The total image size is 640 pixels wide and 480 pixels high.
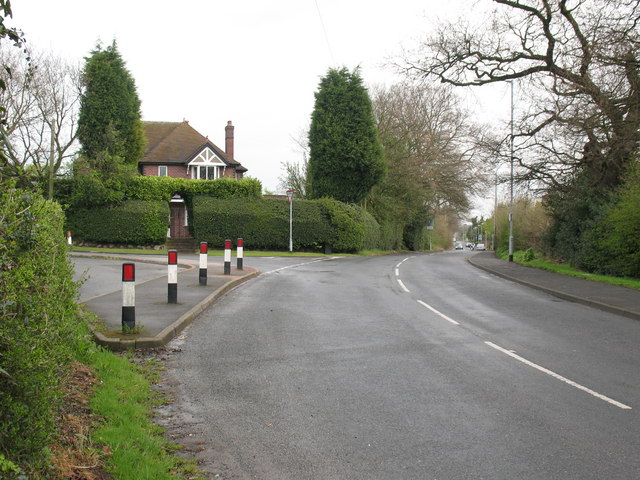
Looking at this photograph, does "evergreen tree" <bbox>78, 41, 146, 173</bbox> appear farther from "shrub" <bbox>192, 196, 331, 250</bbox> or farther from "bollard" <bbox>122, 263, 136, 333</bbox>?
"bollard" <bbox>122, 263, 136, 333</bbox>

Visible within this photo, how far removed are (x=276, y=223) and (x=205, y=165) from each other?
1513cm

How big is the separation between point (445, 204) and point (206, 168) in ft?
78.3

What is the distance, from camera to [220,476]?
385 cm

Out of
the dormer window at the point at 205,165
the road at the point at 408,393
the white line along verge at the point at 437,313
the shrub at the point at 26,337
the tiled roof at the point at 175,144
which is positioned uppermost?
the tiled roof at the point at 175,144

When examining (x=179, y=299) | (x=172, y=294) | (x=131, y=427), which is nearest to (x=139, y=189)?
(x=179, y=299)

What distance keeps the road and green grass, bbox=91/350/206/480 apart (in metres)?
0.30

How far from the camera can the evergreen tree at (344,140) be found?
129ft

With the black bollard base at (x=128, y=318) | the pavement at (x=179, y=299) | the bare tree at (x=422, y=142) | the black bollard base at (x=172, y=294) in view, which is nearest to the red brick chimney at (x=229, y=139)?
the bare tree at (x=422, y=142)

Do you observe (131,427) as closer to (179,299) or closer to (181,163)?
(179,299)

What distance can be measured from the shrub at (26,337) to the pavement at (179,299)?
364 centimetres

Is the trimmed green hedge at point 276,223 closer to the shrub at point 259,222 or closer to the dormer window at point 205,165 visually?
the shrub at point 259,222

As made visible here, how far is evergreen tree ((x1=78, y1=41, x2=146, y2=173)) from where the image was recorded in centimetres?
3547

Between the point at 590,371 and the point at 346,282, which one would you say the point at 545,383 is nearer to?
the point at 590,371

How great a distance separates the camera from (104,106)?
35.7m
